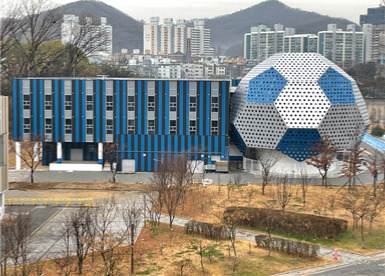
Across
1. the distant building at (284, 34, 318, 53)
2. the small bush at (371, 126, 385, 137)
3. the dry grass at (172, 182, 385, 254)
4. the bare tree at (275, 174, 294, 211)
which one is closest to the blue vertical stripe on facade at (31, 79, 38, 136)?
the dry grass at (172, 182, 385, 254)

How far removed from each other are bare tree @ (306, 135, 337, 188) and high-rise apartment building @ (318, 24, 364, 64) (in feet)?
476

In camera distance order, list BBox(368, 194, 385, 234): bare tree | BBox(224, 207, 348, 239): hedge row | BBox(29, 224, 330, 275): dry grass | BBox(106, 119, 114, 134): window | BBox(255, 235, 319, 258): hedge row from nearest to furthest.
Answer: BBox(29, 224, 330, 275): dry grass → BBox(255, 235, 319, 258): hedge row → BBox(224, 207, 348, 239): hedge row → BBox(368, 194, 385, 234): bare tree → BBox(106, 119, 114, 134): window

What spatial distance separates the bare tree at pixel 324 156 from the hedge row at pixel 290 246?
645 inches

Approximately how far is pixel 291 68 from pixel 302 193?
13.7 m

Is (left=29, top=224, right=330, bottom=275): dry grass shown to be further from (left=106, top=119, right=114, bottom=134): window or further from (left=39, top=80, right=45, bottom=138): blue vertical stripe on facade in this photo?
(left=39, top=80, right=45, bottom=138): blue vertical stripe on facade

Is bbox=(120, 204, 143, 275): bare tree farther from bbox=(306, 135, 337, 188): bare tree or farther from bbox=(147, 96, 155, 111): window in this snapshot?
bbox=(147, 96, 155, 111): window

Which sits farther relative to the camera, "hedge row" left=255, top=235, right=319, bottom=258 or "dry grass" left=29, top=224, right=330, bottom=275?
"hedge row" left=255, top=235, right=319, bottom=258

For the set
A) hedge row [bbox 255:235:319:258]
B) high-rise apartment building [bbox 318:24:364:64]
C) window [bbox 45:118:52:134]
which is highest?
high-rise apartment building [bbox 318:24:364:64]

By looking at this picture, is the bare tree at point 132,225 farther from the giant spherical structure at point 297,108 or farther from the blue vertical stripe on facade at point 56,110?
the blue vertical stripe on facade at point 56,110

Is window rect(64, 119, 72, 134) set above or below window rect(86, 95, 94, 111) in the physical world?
below

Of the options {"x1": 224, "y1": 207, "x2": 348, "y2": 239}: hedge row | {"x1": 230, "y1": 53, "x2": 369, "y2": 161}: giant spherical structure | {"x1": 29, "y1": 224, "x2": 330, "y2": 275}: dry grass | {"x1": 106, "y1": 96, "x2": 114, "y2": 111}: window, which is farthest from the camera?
{"x1": 106, "y1": 96, "x2": 114, "y2": 111}: window

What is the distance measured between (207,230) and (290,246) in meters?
4.97

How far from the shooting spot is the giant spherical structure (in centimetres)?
4969

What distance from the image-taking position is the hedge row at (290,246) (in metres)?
28.0
